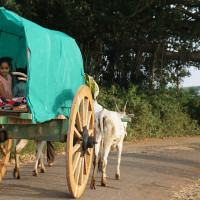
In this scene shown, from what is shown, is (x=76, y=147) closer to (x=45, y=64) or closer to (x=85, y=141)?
(x=85, y=141)

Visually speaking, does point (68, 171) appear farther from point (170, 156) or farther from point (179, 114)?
point (179, 114)

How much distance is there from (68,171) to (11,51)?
9.45 ft

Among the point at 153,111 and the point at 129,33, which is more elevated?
the point at 129,33

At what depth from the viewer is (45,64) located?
17.8ft

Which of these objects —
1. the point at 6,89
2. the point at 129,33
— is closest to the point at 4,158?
the point at 6,89

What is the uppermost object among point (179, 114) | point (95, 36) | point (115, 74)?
point (95, 36)

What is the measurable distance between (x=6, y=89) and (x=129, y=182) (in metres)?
3.18

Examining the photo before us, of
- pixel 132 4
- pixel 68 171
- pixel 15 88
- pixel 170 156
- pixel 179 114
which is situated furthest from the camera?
pixel 179 114

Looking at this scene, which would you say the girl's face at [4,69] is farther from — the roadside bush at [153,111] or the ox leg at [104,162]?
the roadside bush at [153,111]

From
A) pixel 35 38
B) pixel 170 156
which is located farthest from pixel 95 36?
pixel 35 38

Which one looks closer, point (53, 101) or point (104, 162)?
point (53, 101)

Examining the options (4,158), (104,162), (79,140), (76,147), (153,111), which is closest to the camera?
(76,147)

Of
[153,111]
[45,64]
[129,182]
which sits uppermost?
[45,64]

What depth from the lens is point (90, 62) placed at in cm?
A: 1853
